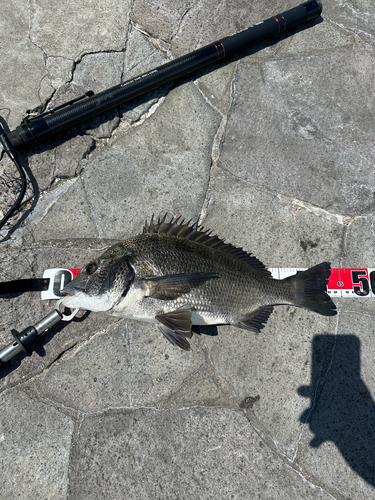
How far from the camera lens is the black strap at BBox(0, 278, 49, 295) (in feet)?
9.34

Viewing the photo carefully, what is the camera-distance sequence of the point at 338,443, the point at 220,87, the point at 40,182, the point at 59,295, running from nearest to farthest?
1. the point at 338,443
2. the point at 59,295
3. the point at 40,182
4. the point at 220,87

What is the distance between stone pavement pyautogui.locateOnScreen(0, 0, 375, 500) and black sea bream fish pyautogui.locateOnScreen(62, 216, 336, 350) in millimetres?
316

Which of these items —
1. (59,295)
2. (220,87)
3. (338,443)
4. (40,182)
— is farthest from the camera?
(220,87)

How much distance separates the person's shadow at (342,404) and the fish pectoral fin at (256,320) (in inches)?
21.6

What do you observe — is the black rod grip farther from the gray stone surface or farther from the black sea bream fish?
the gray stone surface

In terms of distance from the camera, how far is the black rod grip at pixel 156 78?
9.74 ft

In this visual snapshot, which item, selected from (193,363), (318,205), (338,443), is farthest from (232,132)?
(338,443)

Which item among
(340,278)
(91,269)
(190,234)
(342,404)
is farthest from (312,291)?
(91,269)

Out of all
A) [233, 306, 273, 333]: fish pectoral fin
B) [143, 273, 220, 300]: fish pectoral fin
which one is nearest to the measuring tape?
[233, 306, 273, 333]: fish pectoral fin

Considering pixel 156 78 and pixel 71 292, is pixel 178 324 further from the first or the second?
pixel 156 78

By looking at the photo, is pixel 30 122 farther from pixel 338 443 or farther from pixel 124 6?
pixel 338 443

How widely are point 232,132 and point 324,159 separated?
0.94 m

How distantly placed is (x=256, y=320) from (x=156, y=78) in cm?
240

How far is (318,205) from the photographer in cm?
315
